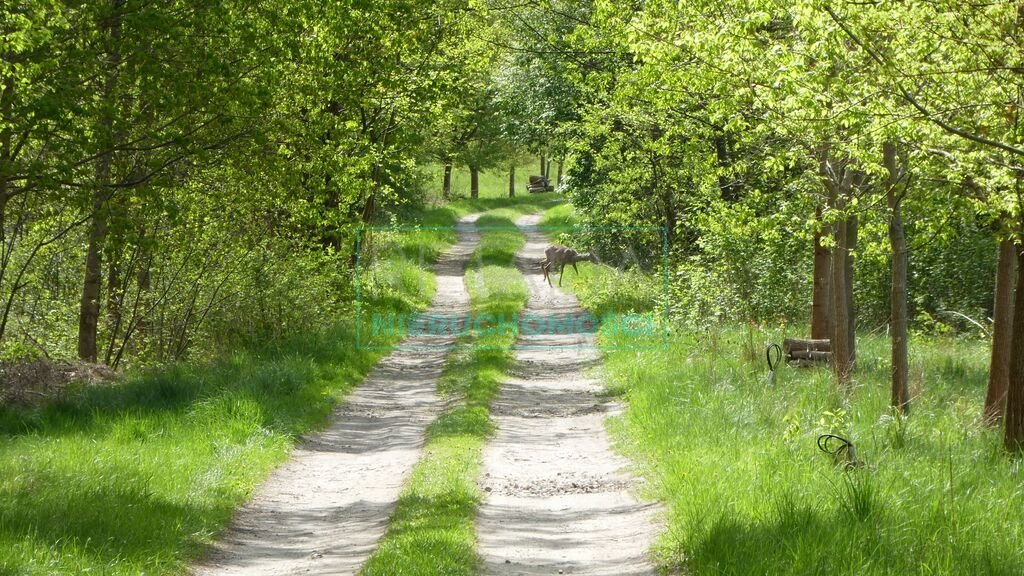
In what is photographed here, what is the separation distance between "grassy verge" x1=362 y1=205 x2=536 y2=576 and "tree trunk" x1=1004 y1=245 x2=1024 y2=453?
16.5ft

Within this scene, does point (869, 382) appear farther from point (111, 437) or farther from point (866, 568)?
point (111, 437)

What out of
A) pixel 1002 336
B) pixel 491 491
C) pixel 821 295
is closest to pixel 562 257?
pixel 821 295

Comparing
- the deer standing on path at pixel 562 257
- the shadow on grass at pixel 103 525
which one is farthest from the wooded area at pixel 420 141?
the shadow on grass at pixel 103 525

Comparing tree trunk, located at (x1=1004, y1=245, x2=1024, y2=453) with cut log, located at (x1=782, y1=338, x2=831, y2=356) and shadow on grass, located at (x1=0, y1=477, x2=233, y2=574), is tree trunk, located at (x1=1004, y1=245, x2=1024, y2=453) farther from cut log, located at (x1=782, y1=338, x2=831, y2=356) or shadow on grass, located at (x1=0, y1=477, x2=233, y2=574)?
shadow on grass, located at (x1=0, y1=477, x2=233, y2=574)

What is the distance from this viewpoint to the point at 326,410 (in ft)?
49.9

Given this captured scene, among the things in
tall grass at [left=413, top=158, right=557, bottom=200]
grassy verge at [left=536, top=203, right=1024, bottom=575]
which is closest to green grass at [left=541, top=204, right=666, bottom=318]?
grassy verge at [left=536, top=203, right=1024, bottom=575]

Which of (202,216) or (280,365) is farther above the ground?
(202,216)

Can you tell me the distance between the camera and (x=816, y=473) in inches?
349

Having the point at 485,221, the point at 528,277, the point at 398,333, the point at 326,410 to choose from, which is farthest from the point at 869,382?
the point at 485,221

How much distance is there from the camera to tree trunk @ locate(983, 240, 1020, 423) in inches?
475

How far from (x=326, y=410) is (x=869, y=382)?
23.8ft

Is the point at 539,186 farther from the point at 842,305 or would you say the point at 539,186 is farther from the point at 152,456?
the point at 152,456

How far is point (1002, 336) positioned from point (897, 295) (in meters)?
1.49

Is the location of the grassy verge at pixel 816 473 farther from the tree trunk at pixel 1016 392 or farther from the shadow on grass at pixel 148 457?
the shadow on grass at pixel 148 457
